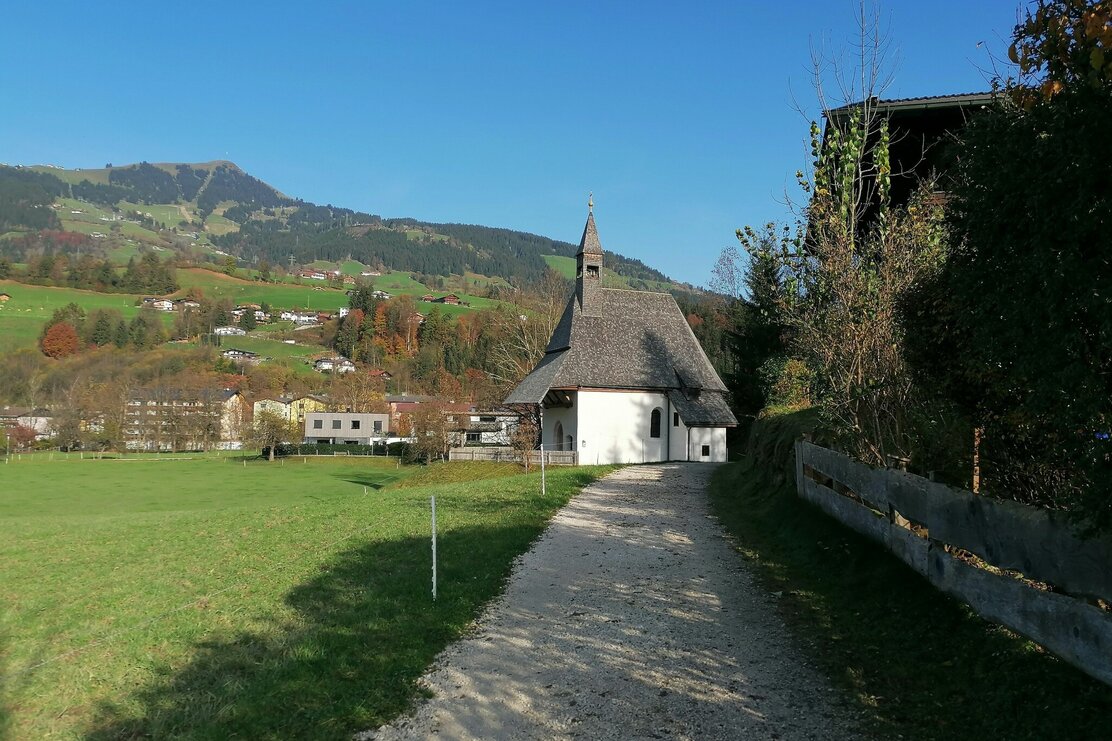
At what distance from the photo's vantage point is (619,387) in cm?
3347

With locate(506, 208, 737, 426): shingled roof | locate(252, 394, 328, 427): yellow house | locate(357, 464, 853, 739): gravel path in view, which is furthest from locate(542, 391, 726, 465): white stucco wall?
locate(252, 394, 328, 427): yellow house

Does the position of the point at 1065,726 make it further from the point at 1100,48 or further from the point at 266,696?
the point at 266,696

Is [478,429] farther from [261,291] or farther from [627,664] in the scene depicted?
[261,291]

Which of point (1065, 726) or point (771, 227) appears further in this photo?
point (771, 227)

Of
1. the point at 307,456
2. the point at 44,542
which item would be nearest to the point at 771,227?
the point at 44,542

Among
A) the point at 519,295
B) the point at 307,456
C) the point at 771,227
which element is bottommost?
the point at 307,456

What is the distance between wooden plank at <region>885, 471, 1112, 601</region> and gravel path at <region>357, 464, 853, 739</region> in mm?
1600

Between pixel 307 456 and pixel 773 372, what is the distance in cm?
6023

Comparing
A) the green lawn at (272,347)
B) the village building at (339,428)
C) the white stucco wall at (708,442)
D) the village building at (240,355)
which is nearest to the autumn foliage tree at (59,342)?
the village building at (240,355)

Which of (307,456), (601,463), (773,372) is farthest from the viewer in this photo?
(307,456)


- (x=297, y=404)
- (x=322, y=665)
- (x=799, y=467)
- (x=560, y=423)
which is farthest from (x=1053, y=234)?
(x=297, y=404)

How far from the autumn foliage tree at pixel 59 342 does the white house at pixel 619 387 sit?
97052 millimetres

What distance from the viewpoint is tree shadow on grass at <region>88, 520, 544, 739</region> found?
199 inches

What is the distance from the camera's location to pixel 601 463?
32.8m
